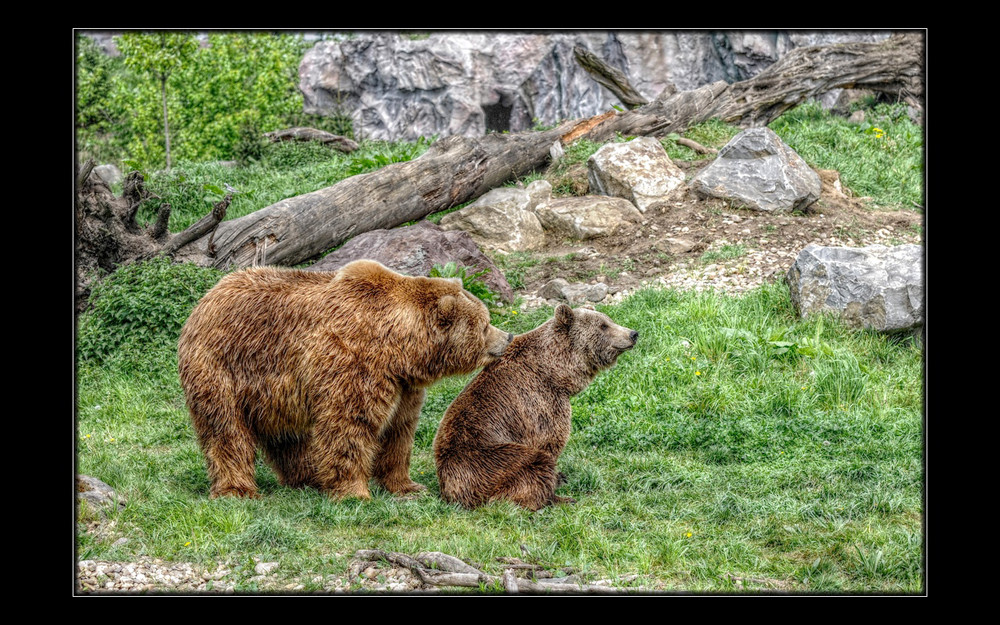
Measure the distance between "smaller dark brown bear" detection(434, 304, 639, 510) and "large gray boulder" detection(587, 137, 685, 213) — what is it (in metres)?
6.76

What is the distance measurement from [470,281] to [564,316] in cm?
396

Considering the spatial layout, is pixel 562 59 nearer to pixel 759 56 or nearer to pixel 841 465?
pixel 759 56

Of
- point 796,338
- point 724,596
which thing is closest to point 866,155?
point 796,338

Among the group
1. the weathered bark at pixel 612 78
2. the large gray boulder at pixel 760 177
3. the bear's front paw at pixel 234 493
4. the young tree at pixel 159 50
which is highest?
the young tree at pixel 159 50

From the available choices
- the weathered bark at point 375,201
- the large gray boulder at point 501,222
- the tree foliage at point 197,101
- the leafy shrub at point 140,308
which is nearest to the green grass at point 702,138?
the weathered bark at point 375,201

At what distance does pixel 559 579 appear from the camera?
512 centimetres

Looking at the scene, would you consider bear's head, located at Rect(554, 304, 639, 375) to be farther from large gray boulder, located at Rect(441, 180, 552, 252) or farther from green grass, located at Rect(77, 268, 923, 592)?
large gray boulder, located at Rect(441, 180, 552, 252)

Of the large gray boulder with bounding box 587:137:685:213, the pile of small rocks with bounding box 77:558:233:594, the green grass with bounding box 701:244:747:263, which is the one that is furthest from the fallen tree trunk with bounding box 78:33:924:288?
the pile of small rocks with bounding box 77:558:233:594

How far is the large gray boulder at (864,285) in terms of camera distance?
977cm

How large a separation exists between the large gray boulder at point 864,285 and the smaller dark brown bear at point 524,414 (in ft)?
12.9

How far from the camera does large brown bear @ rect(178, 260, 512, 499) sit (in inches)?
249

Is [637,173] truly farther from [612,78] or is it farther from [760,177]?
[612,78]

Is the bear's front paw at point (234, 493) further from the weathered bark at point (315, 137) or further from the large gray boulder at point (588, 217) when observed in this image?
the weathered bark at point (315, 137)

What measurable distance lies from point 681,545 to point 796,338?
4666 mm
